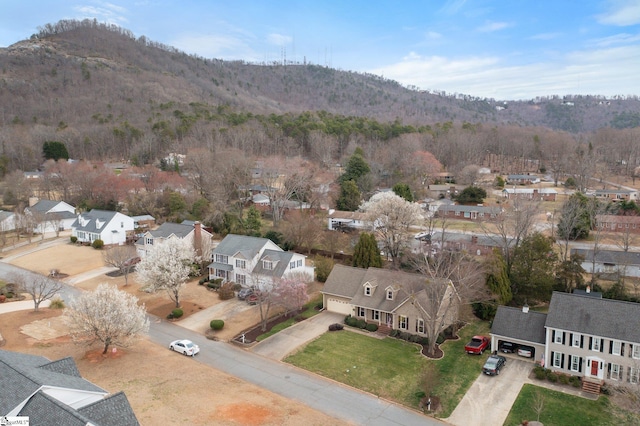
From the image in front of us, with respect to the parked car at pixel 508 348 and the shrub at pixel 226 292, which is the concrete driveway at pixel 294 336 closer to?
the shrub at pixel 226 292

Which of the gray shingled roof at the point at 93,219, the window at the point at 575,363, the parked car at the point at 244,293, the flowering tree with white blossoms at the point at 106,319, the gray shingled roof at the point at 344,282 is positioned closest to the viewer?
the window at the point at 575,363

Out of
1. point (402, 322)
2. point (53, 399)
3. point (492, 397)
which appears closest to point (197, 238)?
point (402, 322)

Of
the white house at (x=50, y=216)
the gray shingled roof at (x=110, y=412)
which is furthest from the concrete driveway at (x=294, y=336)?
the white house at (x=50, y=216)

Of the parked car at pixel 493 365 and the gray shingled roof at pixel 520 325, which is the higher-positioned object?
the gray shingled roof at pixel 520 325

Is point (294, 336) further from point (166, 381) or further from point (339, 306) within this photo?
point (166, 381)

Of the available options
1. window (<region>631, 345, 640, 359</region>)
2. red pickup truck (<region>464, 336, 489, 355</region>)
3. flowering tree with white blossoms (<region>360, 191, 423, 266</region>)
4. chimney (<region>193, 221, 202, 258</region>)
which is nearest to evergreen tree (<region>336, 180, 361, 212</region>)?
flowering tree with white blossoms (<region>360, 191, 423, 266</region>)

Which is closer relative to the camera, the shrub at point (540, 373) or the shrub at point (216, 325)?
the shrub at point (540, 373)
